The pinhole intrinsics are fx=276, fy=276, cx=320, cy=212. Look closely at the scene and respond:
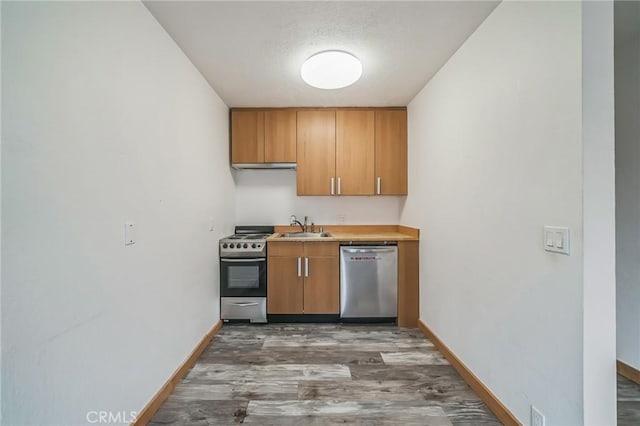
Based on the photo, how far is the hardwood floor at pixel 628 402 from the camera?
1596 millimetres

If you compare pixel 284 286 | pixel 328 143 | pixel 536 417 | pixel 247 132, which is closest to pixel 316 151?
pixel 328 143

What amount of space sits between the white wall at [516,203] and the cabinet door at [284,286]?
147 centimetres

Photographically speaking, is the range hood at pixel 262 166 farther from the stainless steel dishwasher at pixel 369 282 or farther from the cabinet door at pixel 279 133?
the stainless steel dishwasher at pixel 369 282

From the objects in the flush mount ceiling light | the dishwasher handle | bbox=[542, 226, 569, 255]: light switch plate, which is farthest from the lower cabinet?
bbox=[542, 226, 569, 255]: light switch plate

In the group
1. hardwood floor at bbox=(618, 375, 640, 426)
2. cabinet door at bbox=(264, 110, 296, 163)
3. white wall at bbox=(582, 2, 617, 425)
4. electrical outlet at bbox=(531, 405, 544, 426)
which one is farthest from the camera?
cabinet door at bbox=(264, 110, 296, 163)

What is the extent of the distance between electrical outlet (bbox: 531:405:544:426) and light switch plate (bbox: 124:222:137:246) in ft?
7.35

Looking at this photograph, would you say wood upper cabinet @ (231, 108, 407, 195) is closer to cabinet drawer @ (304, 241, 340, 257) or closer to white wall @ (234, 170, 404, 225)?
white wall @ (234, 170, 404, 225)

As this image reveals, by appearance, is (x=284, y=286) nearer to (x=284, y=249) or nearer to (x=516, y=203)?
(x=284, y=249)

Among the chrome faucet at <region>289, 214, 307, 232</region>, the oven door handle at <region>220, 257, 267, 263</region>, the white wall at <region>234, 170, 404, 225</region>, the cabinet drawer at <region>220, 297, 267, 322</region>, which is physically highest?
the white wall at <region>234, 170, 404, 225</region>

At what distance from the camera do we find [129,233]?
4.82 feet

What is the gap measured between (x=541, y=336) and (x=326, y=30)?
2.16 meters

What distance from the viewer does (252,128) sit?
130 inches

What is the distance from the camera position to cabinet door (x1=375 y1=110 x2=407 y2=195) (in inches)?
130

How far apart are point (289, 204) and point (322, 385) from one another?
86.9 inches
